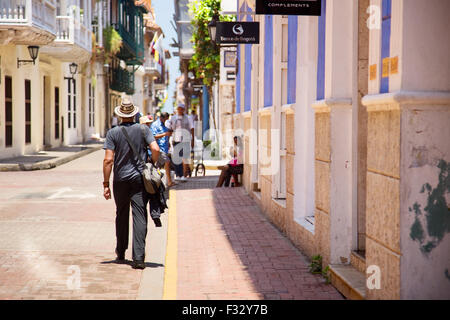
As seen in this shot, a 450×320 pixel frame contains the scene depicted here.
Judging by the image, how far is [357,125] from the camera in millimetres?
6500

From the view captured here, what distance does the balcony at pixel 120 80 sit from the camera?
151 ft

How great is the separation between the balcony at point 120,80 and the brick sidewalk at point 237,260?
34845mm

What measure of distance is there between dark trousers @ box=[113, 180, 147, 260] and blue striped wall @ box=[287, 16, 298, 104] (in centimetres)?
235

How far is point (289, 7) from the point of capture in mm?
7359

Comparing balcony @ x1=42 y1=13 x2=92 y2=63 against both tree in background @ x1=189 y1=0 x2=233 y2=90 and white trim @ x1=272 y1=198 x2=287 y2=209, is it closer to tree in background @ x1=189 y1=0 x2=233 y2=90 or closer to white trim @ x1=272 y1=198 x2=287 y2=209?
tree in background @ x1=189 y1=0 x2=233 y2=90

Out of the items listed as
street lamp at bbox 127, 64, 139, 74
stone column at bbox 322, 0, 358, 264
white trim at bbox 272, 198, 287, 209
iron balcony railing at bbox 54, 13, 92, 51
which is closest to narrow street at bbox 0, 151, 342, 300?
white trim at bbox 272, 198, 287, 209

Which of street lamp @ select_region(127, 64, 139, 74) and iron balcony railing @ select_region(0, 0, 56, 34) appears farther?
street lamp @ select_region(127, 64, 139, 74)

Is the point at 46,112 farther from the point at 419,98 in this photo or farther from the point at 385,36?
the point at 419,98

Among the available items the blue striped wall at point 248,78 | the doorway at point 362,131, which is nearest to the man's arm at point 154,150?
the doorway at point 362,131

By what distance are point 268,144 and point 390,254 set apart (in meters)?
6.34

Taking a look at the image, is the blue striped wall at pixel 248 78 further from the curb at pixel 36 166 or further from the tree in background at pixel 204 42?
the tree in background at pixel 204 42

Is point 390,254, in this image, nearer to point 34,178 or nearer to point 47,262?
point 47,262

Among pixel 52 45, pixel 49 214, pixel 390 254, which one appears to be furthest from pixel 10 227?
pixel 52 45

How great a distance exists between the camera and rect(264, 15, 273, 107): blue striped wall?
10836 millimetres
